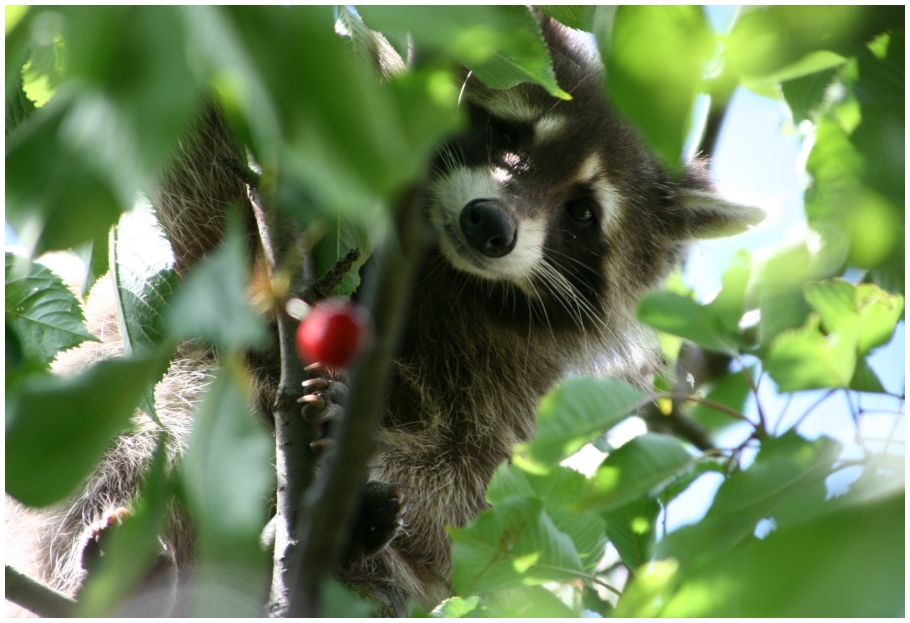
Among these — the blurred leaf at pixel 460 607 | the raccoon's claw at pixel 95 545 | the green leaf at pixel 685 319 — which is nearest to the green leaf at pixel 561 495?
the blurred leaf at pixel 460 607

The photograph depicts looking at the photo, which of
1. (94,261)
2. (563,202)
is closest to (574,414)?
(94,261)

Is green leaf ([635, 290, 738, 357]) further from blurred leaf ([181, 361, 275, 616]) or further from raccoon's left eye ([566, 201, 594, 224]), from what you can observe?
raccoon's left eye ([566, 201, 594, 224])

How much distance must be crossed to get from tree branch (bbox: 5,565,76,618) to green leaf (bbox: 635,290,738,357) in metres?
1.07

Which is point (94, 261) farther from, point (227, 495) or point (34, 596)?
point (227, 495)

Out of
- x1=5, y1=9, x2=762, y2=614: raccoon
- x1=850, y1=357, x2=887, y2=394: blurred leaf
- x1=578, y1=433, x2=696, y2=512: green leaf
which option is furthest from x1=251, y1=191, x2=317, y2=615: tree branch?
x1=5, y1=9, x2=762, y2=614: raccoon

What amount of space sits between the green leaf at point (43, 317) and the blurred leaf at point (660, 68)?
1.11 metres

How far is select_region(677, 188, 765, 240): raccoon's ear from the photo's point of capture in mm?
3596

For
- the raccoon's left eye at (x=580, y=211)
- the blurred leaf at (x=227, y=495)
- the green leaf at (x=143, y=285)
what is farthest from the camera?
the raccoon's left eye at (x=580, y=211)

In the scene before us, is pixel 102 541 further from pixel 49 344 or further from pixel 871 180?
pixel 871 180

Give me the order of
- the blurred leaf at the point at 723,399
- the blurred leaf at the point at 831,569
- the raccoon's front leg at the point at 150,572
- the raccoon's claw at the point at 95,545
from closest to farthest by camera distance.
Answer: the blurred leaf at the point at 831,569 → the raccoon's front leg at the point at 150,572 → the raccoon's claw at the point at 95,545 → the blurred leaf at the point at 723,399

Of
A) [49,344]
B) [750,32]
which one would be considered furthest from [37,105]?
[750,32]

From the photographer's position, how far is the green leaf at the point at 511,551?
119 cm

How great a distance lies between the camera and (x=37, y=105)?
131 centimetres

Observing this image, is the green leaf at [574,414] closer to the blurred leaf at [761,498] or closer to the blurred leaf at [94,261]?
the blurred leaf at [761,498]
